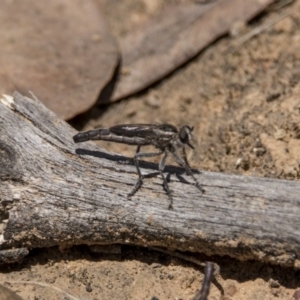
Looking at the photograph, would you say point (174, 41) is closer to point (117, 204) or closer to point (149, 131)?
point (149, 131)

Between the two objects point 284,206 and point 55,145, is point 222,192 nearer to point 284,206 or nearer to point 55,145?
point 284,206

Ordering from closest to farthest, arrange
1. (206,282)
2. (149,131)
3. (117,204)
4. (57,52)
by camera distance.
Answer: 1. (206,282)
2. (117,204)
3. (149,131)
4. (57,52)

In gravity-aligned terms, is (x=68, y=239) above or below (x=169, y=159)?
below

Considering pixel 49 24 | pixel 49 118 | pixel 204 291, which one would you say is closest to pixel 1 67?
pixel 49 24

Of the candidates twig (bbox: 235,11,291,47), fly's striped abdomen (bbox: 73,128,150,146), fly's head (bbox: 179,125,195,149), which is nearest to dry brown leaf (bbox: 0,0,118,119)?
fly's striped abdomen (bbox: 73,128,150,146)

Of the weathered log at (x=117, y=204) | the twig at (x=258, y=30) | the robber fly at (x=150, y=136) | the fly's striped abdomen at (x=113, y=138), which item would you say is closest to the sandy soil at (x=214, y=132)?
the twig at (x=258, y=30)

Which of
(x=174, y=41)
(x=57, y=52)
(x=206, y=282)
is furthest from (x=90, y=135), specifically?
(x=174, y=41)
